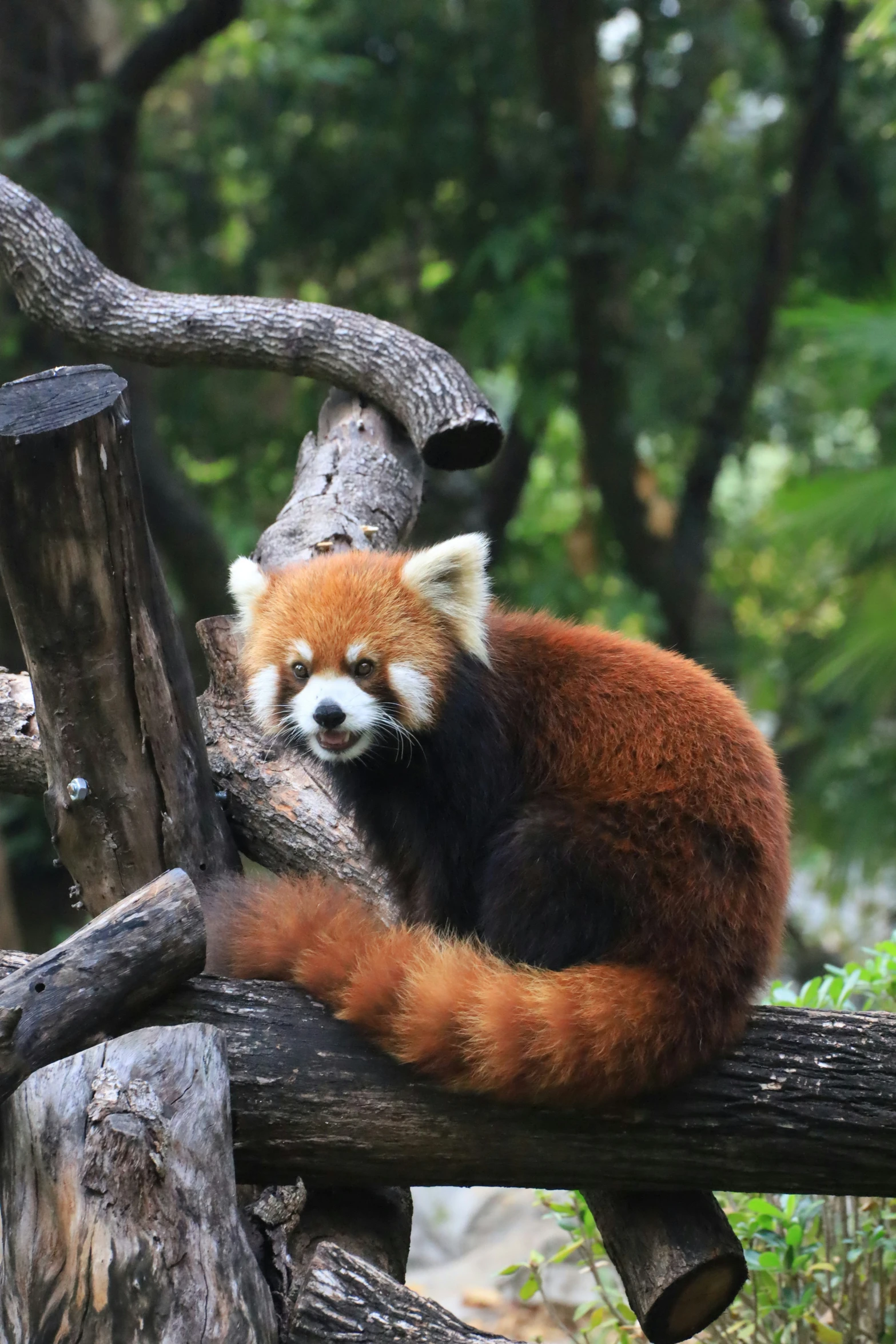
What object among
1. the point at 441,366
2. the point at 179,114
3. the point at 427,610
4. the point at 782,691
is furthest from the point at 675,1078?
the point at 179,114

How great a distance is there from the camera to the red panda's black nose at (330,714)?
239cm

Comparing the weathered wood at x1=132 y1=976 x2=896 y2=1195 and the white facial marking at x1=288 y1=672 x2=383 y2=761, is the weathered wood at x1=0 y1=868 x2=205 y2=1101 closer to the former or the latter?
the weathered wood at x1=132 y1=976 x2=896 y2=1195

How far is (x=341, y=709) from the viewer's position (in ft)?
7.84

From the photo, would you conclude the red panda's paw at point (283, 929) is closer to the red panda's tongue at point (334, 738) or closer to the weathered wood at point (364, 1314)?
the red panda's tongue at point (334, 738)

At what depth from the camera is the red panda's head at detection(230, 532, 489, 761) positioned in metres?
2.44

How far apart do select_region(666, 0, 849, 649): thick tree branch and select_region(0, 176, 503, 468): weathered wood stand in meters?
3.31

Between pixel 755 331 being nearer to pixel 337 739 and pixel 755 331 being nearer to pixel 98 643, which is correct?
pixel 337 739

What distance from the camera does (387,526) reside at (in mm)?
3510

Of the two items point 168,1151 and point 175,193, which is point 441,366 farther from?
point 175,193

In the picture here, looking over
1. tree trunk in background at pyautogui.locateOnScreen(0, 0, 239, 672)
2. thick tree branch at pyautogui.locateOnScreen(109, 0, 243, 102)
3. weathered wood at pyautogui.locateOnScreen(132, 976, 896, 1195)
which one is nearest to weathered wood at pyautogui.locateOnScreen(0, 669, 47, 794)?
weathered wood at pyautogui.locateOnScreen(132, 976, 896, 1195)

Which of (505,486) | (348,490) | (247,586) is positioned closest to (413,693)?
(247,586)

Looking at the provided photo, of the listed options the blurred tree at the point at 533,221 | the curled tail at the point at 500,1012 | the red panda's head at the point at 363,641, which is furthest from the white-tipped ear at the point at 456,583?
the blurred tree at the point at 533,221

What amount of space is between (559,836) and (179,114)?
6579 millimetres

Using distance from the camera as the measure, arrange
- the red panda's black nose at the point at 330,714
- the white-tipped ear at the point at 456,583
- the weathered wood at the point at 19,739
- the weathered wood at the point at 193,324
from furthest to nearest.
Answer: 1. the weathered wood at the point at 193,324
2. the weathered wood at the point at 19,739
3. the white-tipped ear at the point at 456,583
4. the red panda's black nose at the point at 330,714
